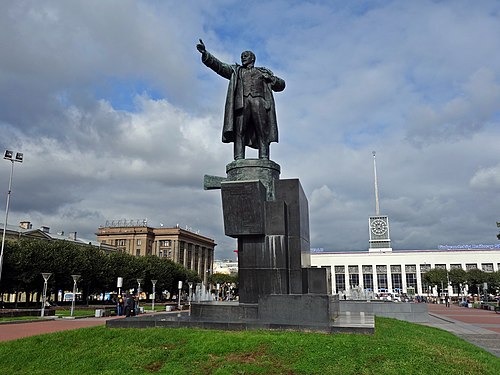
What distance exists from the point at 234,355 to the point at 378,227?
100415 mm

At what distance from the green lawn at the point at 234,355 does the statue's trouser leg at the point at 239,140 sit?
18.3ft

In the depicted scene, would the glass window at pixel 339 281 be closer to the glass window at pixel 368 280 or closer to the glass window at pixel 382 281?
the glass window at pixel 368 280

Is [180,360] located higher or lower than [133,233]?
lower

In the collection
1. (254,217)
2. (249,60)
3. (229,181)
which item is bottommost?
(254,217)

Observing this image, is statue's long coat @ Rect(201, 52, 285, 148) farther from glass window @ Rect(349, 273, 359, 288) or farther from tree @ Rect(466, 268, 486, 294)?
glass window @ Rect(349, 273, 359, 288)

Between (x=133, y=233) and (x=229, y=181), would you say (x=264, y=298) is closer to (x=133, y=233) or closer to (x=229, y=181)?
(x=229, y=181)

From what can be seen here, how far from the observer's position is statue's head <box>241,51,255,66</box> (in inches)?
543

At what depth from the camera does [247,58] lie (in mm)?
13805

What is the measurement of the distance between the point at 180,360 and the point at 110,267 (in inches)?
1954

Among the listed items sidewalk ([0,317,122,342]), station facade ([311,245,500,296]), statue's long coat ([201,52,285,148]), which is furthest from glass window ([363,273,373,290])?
statue's long coat ([201,52,285,148])

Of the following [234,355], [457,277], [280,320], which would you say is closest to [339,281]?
[457,277]

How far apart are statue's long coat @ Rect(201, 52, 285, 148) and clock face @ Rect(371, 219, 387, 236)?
3647 inches

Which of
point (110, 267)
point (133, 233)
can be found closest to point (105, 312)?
point (110, 267)

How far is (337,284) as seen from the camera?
108750mm
